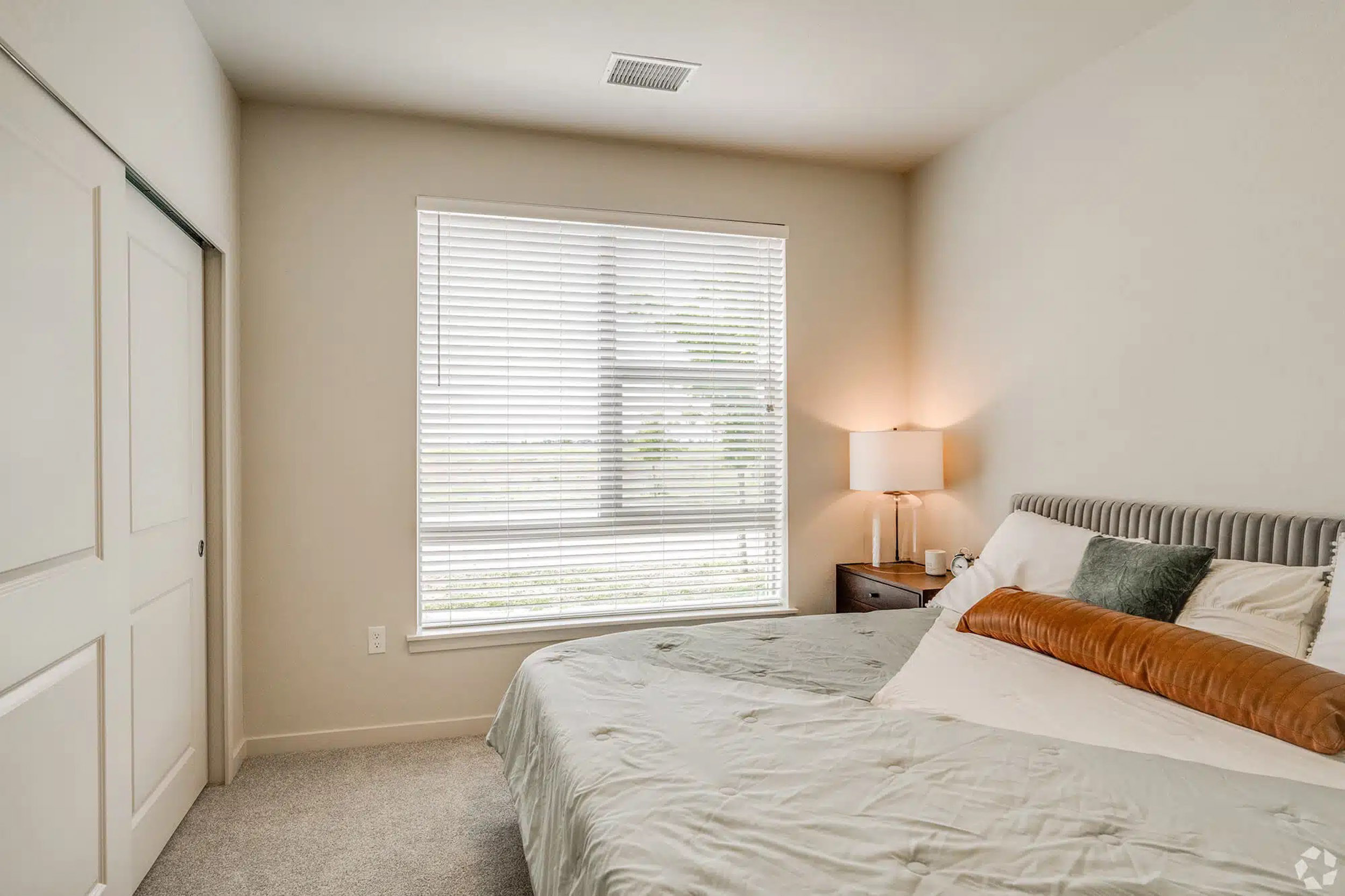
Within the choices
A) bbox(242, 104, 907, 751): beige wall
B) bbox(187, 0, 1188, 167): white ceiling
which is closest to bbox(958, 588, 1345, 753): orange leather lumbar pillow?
bbox(187, 0, 1188, 167): white ceiling

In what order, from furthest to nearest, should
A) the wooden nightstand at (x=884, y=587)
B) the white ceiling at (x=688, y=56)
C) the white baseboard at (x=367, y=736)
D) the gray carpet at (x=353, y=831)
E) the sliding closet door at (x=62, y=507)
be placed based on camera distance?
1. the wooden nightstand at (x=884, y=587)
2. the white baseboard at (x=367, y=736)
3. the white ceiling at (x=688, y=56)
4. the gray carpet at (x=353, y=831)
5. the sliding closet door at (x=62, y=507)

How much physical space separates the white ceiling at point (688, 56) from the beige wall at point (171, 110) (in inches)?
9.1

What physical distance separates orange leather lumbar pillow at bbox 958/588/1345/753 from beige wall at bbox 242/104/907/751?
2.18m

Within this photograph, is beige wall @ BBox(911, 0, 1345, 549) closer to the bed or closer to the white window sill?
the bed

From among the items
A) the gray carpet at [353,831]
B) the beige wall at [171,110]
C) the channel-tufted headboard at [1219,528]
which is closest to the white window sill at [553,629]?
the gray carpet at [353,831]

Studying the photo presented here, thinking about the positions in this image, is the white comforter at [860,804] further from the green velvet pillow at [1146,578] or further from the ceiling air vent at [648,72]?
the ceiling air vent at [648,72]

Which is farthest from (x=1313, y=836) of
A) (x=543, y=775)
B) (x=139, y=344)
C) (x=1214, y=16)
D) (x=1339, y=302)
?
(x=139, y=344)

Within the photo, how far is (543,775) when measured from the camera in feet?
5.81

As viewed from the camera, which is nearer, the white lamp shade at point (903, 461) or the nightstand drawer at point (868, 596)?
the nightstand drawer at point (868, 596)

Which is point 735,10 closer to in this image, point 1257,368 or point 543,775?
point 1257,368

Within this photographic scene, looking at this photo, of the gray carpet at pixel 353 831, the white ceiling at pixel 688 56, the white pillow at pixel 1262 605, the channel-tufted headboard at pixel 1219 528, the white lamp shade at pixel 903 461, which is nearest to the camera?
the white pillow at pixel 1262 605

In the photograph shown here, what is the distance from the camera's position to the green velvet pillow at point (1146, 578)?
7.08ft

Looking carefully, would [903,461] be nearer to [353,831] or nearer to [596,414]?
[596,414]

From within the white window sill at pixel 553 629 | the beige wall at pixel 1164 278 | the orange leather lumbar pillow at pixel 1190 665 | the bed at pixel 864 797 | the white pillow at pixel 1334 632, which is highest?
the beige wall at pixel 1164 278
